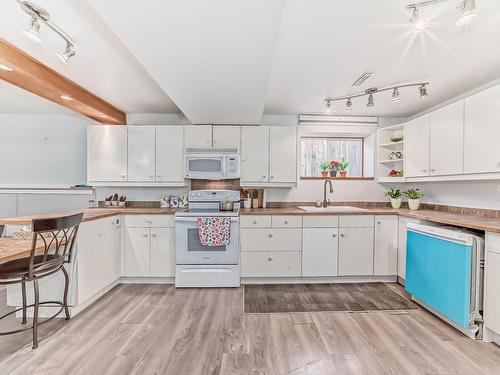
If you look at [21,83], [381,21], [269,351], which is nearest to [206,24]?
[381,21]

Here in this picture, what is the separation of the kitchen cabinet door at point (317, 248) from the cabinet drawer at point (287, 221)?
0.12 m

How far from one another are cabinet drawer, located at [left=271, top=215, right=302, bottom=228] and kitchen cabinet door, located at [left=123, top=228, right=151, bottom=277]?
160 cm

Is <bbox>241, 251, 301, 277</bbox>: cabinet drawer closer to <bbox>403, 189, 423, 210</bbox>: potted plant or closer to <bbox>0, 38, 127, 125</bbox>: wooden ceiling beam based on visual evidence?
<bbox>403, 189, 423, 210</bbox>: potted plant

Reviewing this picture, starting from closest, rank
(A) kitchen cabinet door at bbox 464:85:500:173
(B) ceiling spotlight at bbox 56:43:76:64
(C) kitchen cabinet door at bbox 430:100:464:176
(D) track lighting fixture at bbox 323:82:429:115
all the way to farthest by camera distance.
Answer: (B) ceiling spotlight at bbox 56:43:76:64 < (A) kitchen cabinet door at bbox 464:85:500:173 < (C) kitchen cabinet door at bbox 430:100:464:176 < (D) track lighting fixture at bbox 323:82:429:115

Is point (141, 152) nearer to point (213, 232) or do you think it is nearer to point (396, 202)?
point (213, 232)

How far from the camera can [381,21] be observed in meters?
→ 1.62

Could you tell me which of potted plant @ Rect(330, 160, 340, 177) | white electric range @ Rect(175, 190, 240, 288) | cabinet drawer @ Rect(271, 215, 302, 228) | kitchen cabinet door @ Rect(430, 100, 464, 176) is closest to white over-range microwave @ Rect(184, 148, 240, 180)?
white electric range @ Rect(175, 190, 240, 288)

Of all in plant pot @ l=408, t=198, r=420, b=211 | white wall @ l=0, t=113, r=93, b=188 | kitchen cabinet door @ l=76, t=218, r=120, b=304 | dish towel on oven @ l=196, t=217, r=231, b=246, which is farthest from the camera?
white wall @ l=0, t=113, r=93, b=188

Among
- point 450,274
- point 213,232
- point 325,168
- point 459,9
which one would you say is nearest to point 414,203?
point 325,168

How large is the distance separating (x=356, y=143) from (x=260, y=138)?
1.65 m

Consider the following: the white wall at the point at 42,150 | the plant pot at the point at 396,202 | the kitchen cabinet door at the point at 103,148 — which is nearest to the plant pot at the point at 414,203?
the plant pot at the point at 396,202

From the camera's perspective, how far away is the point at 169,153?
337cm

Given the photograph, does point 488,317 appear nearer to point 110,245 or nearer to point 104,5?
point 104,5

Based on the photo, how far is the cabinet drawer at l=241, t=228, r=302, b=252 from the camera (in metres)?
3.05
